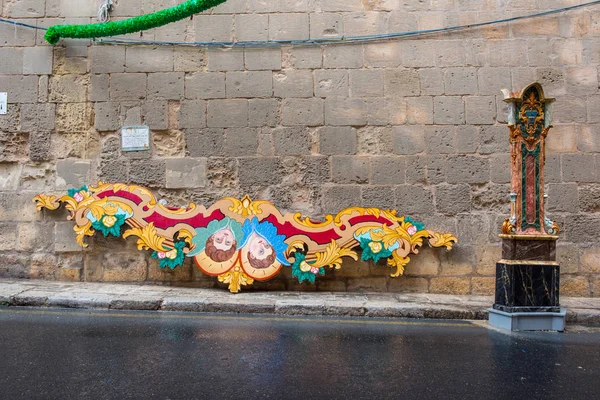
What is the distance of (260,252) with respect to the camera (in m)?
6.22

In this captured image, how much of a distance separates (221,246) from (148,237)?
3.00ft

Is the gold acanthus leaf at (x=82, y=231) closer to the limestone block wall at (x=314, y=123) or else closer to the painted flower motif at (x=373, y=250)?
the limestone block wall at (x=314, y=123)

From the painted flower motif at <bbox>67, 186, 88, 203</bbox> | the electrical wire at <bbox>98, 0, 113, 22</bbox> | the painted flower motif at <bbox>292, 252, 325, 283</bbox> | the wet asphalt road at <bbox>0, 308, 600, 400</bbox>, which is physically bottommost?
the wet asphalt road at <bbox>0, 308, 600, 400</bbox>

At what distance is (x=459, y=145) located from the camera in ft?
21.9

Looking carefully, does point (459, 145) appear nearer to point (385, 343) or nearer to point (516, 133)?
point (516, 133)

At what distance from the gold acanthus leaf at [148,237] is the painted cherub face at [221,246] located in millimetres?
554

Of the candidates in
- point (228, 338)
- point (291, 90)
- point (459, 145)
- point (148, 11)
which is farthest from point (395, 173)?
point (148, 11)

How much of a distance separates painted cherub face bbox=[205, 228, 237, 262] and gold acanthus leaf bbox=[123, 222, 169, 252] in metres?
0.55

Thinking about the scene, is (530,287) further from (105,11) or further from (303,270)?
(105,11)

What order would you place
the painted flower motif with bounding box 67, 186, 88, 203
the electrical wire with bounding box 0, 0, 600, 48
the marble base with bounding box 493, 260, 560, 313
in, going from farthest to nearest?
the electrical wire with bounding box 0, 0, 600, 48 < the painted flower motif with bounding box 67, 186, 88, 203 < the marble base with bounding box 493, 260, 560, 313

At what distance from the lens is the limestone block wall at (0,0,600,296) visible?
661cm

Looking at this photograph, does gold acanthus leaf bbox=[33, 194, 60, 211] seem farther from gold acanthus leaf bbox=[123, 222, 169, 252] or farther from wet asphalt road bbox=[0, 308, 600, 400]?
wet asphalt road bbox=[0, 308, 600, 400]

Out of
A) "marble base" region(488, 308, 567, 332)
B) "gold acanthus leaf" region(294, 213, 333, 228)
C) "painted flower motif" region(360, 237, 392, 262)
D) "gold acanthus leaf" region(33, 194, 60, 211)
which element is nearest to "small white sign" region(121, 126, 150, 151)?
"gold acanthus leaf" region(33, 194, 60, 211)

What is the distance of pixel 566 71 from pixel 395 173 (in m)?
2.64
